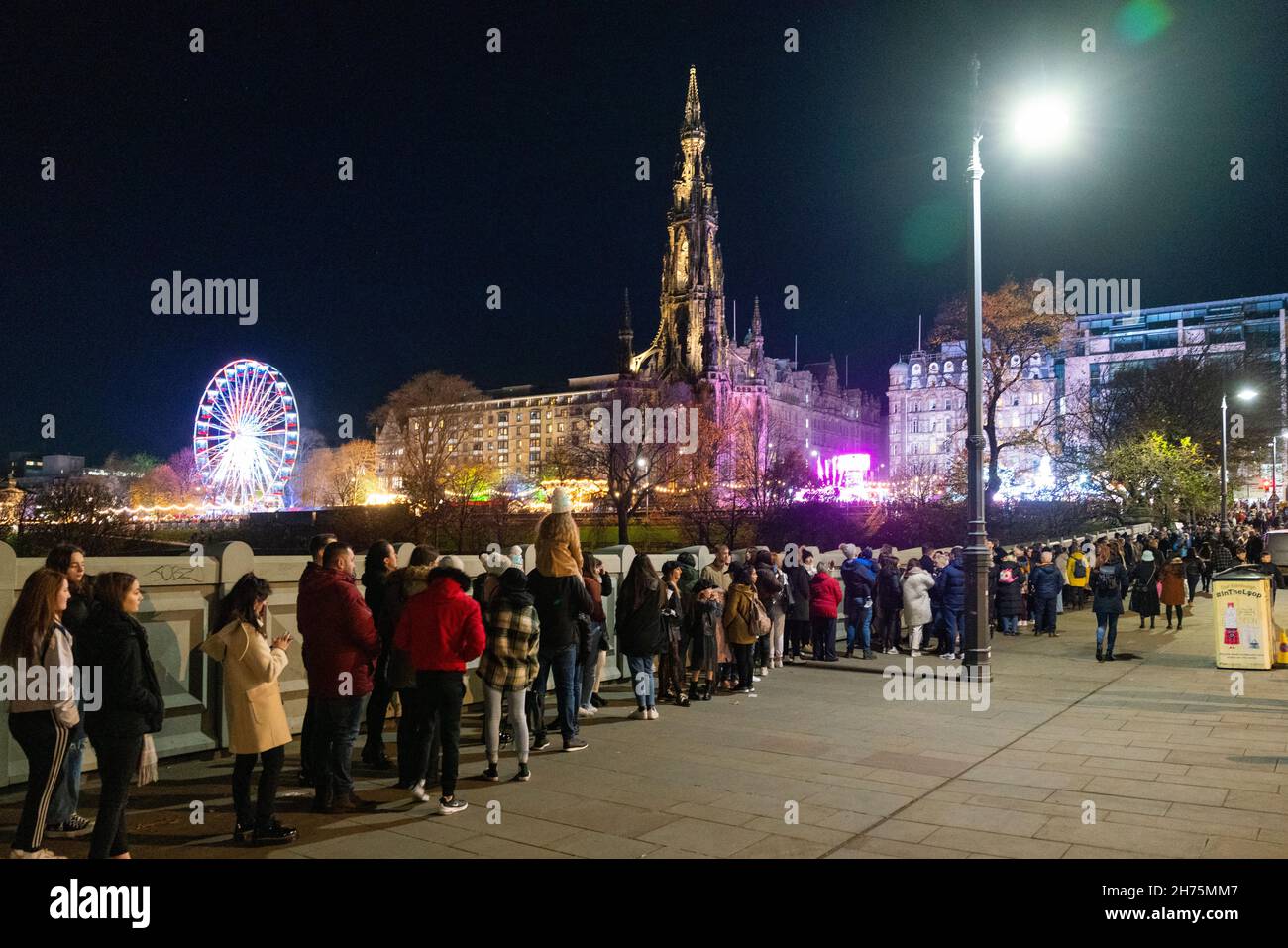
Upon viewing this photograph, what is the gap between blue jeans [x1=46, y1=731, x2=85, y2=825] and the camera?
6461 mm

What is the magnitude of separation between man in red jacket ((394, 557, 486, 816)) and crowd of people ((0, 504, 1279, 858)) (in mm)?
13

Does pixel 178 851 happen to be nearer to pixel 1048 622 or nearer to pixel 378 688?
pixel 378 688

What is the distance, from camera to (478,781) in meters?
7.95

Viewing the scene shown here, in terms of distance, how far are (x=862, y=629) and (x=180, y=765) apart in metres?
10.4

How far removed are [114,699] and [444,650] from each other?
89.1 inches

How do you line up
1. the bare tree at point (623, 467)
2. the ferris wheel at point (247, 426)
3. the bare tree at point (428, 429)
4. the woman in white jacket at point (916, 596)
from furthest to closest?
1. the bare tree at point (623, 467)
2. the bare tree at point (428, 429)
3. the ferris wheel at point (247, 426)
4. the woman in white jacket at point (916, 596)

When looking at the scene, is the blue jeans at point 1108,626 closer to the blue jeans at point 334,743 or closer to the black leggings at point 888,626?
the black leggings at point 888,626

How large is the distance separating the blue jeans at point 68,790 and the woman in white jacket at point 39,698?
1.91 ft

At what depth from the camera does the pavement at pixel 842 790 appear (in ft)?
20.4

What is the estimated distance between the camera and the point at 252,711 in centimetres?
627

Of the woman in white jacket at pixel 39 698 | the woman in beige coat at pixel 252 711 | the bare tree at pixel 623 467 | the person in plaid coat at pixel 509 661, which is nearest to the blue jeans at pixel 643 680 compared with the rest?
the person in plaid coat at pixel 509 661

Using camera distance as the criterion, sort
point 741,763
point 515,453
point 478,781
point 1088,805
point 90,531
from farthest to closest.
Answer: point 515,453 → point 90,531 → point 741,763 → point 478,781 → point 1088,805

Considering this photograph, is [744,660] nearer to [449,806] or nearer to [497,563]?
[497,563]
